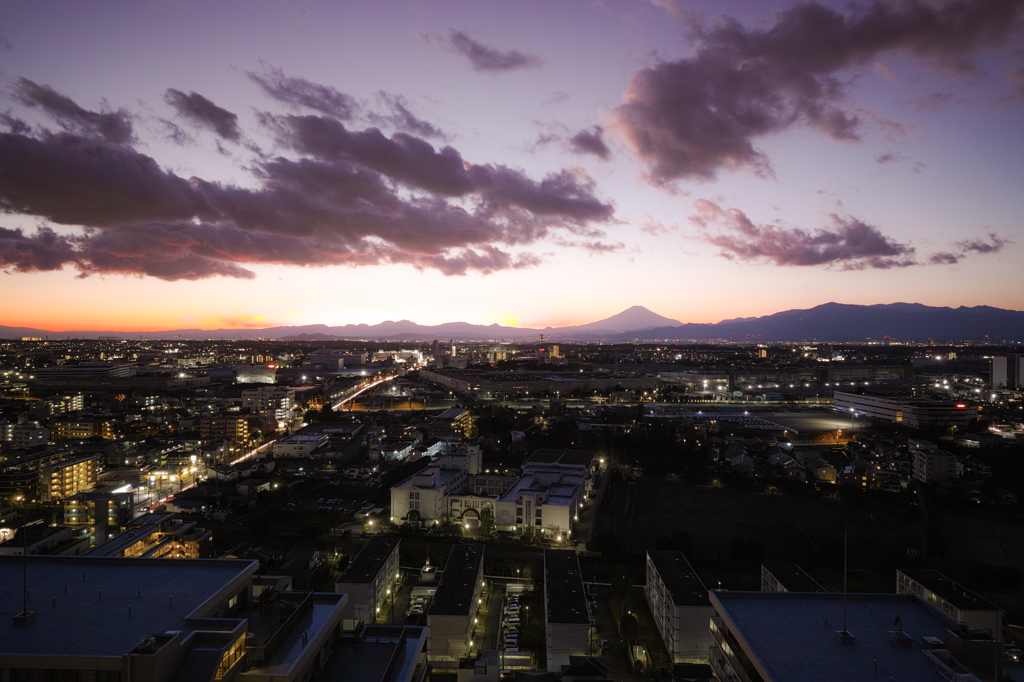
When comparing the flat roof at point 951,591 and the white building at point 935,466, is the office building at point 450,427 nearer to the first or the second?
the white building at point 935,466

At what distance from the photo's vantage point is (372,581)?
4719mm

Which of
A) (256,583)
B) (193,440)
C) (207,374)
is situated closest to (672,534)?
(256,583)

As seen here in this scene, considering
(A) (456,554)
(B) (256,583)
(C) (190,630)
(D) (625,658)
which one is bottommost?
(D) (625,658)

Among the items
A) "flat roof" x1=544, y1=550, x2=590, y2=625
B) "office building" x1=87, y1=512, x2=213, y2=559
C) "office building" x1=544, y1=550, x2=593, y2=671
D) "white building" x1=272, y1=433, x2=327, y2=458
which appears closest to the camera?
"office building" x1=544, y1=550, x2=593, y2=671

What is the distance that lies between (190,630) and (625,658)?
10.5 ft

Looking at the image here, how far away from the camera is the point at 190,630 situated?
2.29m

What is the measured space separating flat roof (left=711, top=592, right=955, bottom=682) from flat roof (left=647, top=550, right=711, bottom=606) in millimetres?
1114

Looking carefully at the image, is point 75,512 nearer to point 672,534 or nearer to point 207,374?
point 672,534

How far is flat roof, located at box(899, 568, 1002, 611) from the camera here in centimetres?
381

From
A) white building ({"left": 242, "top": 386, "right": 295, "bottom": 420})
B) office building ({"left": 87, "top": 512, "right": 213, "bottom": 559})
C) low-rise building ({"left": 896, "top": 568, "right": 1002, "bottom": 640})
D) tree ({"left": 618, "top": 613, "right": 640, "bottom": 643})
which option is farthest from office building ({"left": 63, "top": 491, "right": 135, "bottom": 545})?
low-rise building ({"left": 896, "top": 568, "right": 1002, "bottom": 640})

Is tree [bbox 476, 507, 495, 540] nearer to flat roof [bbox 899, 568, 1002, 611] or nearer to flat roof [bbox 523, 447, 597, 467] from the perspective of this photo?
flat roof [bbox 523, 447, 597, 467]

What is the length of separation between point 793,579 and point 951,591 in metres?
1.06

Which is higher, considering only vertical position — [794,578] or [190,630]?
[190,630]

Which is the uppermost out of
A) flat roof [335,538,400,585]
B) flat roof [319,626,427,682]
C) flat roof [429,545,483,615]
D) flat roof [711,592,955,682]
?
flat roof [711,592,955,682]
